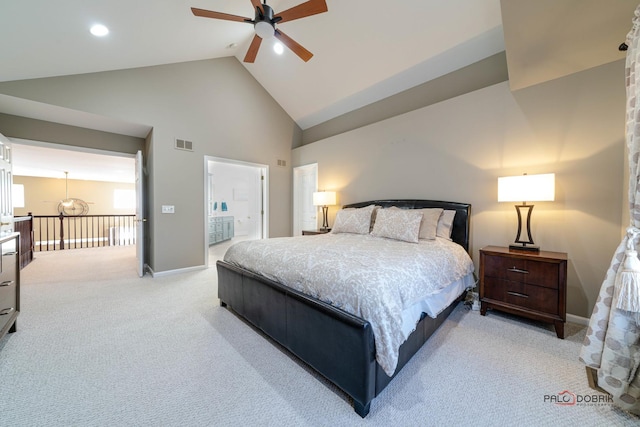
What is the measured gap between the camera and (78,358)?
1.84 m

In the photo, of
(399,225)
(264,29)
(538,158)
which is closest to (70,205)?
(264,29)

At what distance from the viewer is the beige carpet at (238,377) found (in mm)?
1334

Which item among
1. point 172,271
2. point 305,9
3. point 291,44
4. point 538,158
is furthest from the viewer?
point 172,271

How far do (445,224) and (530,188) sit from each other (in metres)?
0.91

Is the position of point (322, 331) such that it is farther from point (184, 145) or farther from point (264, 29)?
point (184, 145)

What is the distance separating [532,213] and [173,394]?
3.61m

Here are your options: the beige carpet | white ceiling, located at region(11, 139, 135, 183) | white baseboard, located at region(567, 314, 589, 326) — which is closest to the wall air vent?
white ceiling, located at region(11, 139, 135, 183)

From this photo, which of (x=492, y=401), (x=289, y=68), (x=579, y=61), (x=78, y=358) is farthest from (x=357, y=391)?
(x=289, y=68)

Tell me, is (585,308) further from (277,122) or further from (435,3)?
(277,122)

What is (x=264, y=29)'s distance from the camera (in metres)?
2.41

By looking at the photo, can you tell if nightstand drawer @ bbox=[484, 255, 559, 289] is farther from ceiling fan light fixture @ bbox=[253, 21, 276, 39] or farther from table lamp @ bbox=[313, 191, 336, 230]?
ceiling fan light fixture @ bbox=[253, 21, 276, 39]

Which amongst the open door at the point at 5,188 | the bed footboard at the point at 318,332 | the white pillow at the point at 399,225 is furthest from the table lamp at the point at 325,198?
the open door at the point at 5,188

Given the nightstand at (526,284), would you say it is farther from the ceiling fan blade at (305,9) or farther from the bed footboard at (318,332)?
the ceiling fan blade at (305,9)

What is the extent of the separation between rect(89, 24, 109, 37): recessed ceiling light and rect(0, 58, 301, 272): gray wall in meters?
1.05
